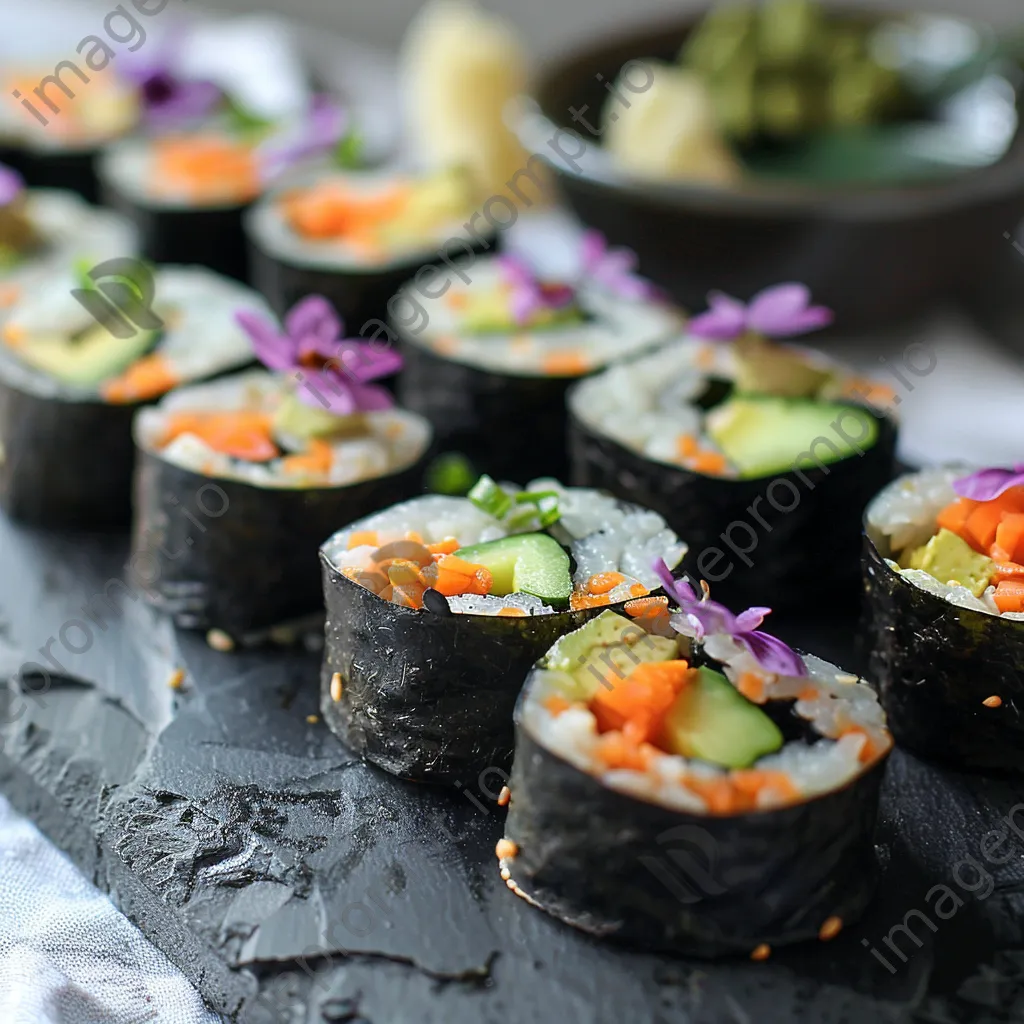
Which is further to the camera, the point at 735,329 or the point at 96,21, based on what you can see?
the point at 96,21

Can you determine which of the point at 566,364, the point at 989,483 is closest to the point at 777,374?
the point at 566,364

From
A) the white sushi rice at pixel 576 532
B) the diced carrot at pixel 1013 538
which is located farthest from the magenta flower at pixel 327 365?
the diced carrot at pixel 1013 538

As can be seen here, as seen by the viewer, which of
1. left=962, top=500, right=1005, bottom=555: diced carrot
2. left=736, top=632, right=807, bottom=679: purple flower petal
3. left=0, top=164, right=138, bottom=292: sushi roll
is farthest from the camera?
left=0, top=164, right=138, bottom=292: sushi roll

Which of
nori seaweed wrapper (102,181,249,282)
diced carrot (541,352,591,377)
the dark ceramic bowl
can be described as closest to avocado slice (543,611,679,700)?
diced carrot (541,352,591,377)

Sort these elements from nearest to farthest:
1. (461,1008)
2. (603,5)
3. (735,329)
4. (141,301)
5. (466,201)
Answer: (461,1008)
(735,329)
(141,301)
(466,201)
(603,5)

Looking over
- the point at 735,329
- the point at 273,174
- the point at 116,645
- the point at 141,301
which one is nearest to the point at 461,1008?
the point at 116,645

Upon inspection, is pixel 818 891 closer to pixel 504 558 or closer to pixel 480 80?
pixel 504 558

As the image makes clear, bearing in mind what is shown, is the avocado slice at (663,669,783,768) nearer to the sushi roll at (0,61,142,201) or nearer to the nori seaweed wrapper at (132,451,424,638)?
the nori seaweed wrapper at (132,451,424,638)
